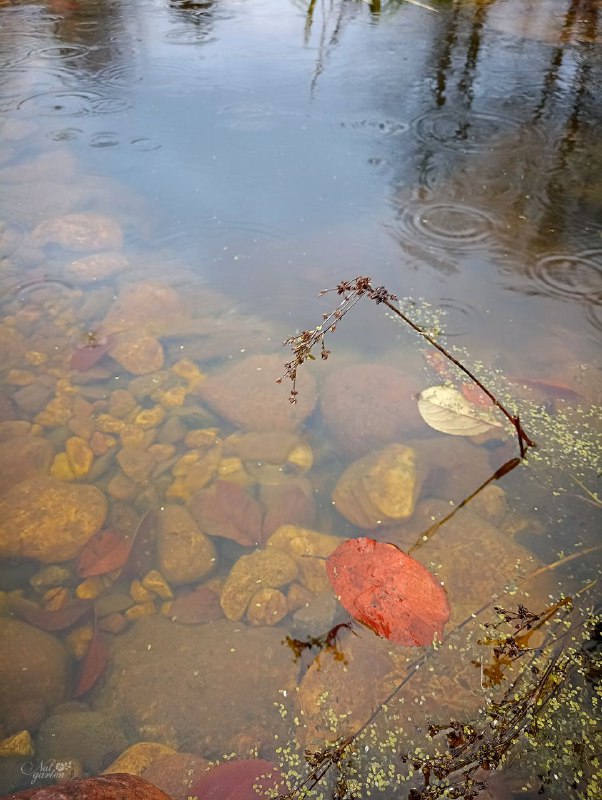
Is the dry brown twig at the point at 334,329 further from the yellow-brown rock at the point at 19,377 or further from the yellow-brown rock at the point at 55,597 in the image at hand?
the yellow-brown rock at the point at 19,377

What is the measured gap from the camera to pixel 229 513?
273 centimetres

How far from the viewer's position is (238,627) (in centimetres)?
235

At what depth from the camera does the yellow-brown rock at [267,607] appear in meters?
2.36

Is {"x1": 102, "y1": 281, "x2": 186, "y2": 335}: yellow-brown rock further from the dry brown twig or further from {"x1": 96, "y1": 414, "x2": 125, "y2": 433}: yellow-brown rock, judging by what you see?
the dry brown twig

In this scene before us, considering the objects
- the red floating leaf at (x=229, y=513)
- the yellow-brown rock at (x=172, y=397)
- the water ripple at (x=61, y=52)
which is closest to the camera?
the red floating leaf at (x=229, y=513)

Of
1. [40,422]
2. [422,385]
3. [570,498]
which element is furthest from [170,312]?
[570,498]

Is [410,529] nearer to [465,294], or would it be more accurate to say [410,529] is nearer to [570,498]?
[570,498]

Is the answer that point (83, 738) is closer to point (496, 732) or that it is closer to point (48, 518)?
point (48, 518)

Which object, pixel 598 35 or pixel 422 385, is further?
pixel 598 35

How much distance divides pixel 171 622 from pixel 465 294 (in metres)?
2.44

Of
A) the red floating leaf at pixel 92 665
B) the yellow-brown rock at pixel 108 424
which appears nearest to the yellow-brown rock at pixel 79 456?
the yellow-brown rock at pixel 108 424

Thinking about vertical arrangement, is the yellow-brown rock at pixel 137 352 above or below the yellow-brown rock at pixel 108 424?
above

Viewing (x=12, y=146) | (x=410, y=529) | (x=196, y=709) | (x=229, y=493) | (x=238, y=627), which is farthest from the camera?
(x=12, y=146)

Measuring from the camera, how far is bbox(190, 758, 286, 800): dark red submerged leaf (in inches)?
70.5
